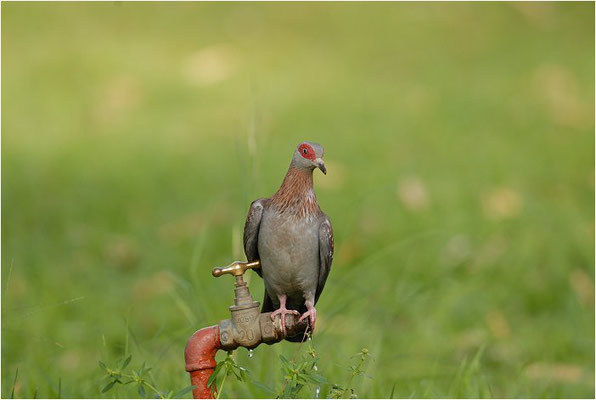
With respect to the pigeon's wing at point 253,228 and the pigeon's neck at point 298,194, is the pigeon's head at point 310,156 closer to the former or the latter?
the pigeon's neck at point 298,194

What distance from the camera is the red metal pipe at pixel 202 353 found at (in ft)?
8.79

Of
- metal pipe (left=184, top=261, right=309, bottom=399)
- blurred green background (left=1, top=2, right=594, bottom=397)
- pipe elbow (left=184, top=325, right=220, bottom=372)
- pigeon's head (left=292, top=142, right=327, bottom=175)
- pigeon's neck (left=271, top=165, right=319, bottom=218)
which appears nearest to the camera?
pigeon's head (left=292, top=142, right=327, bottom=175)

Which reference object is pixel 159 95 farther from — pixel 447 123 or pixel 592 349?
pixel 592 349

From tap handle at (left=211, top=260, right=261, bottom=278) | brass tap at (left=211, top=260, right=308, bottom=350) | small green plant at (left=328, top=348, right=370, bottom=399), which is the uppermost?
tap handle at (left=211, top=260, right=261, bottom=278)

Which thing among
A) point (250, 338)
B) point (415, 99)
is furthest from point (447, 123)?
point (250, 338)

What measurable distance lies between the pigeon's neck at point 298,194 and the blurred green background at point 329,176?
0.90 meters

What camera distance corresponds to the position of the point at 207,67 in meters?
8.61

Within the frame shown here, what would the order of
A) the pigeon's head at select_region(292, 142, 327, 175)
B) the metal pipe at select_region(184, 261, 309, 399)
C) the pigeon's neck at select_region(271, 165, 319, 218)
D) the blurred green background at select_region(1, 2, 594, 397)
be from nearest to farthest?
the pigeon's head at select_region(292, 142, 327, 175)
the pigeon's neck at select_region(271, 165, 319, 218)
the metal pipe at select_region(184, 261, 309, 399)
the blurred green background at select_region(1, 2, 594, 397)

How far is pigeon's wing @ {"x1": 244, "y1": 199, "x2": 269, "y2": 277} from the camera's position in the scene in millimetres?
2574

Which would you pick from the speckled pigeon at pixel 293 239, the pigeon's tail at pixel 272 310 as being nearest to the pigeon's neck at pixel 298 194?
the speckled pigeon at pixel 293 239

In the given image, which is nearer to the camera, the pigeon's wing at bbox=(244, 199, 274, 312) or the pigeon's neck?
the pigeon's neck

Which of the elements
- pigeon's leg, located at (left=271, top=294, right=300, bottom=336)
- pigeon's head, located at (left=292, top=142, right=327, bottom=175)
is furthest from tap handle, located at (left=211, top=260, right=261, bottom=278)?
pigeon's head, located at (left=292, top=142, right=327, bottom=175)

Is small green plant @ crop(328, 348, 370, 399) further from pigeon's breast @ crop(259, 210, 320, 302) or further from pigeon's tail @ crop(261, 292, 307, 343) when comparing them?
pigeon's breast @ crop(259, 210, 320, 302)

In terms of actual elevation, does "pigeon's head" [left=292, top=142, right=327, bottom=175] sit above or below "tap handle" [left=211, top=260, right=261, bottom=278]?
above
